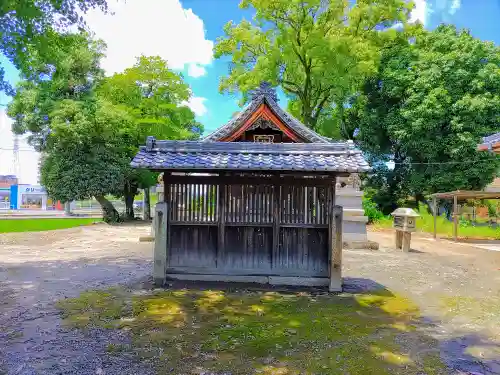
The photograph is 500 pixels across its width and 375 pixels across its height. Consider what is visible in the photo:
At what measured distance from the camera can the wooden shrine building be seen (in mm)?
8398

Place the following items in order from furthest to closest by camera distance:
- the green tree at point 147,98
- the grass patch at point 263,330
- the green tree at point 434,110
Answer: the green tree at point 147,98 → the green tree at point 434,110 → the grass patch at point 263,330

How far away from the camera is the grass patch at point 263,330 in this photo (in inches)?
178

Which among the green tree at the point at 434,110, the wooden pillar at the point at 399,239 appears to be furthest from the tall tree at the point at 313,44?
the wooden pillar at the point at 399,239

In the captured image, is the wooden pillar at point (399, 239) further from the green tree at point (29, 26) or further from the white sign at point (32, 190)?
the white sign at point (32, 190)

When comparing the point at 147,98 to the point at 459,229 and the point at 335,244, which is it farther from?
the point at 335,244

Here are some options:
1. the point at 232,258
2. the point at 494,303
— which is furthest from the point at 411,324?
the point at 232,258

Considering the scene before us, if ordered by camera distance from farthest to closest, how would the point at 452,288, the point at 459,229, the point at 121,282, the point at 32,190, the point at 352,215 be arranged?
the point at 32,190
the point at 459,229
the point at 352,215
the point at 452,288
the point at 121,282

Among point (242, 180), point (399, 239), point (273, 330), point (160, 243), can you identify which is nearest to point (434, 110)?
point (399, 239)

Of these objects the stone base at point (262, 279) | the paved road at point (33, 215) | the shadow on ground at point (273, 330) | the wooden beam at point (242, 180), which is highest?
the wooden beam at point (242, 180)

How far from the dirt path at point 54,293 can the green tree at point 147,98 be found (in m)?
13.1

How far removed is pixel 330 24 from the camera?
30.0 metres

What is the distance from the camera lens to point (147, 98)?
30.2 meters

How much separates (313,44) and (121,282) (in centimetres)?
2460

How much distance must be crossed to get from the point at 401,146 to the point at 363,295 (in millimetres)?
25689
